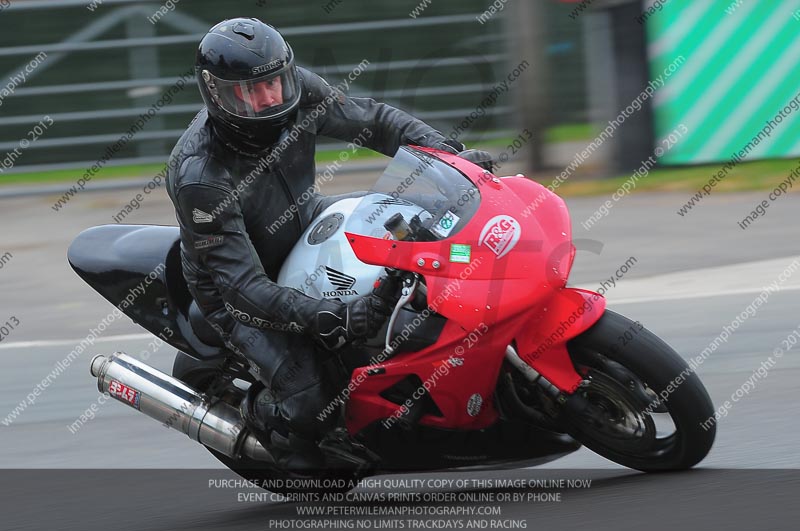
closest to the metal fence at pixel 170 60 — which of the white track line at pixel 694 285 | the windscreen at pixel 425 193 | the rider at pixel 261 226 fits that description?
the white track line at pixel 694 285

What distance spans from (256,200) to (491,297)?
104cm

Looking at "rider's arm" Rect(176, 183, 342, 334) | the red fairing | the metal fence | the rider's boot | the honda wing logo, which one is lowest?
the metal fence

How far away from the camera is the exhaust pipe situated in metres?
4.70

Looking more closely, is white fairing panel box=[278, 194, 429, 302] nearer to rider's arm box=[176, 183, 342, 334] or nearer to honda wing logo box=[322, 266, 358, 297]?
honda wing logo box=[322, 266, 358, 297]

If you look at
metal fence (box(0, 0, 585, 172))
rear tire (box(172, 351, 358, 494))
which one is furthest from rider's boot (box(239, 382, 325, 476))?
metal fence (box(0, 0, 585, 172))

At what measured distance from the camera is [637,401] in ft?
13.6

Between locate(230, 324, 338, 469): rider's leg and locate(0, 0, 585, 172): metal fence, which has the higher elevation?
locate(230, 324, 338, 469): rider's leg

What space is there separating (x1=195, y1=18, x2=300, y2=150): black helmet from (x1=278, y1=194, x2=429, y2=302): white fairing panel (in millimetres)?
395

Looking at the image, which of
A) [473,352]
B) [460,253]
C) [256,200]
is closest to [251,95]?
[256,200]

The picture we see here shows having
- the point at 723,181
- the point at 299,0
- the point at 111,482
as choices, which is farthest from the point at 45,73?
the point at 111,482

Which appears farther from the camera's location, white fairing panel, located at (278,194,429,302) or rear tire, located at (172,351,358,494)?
rear tire, located at (172,351,358,494)

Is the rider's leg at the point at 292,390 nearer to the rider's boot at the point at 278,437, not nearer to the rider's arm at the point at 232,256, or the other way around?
the rider's boot at the point at 278,437

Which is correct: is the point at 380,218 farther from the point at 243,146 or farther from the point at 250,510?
the point at 250,510

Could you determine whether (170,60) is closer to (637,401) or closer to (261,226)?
(261,226)
